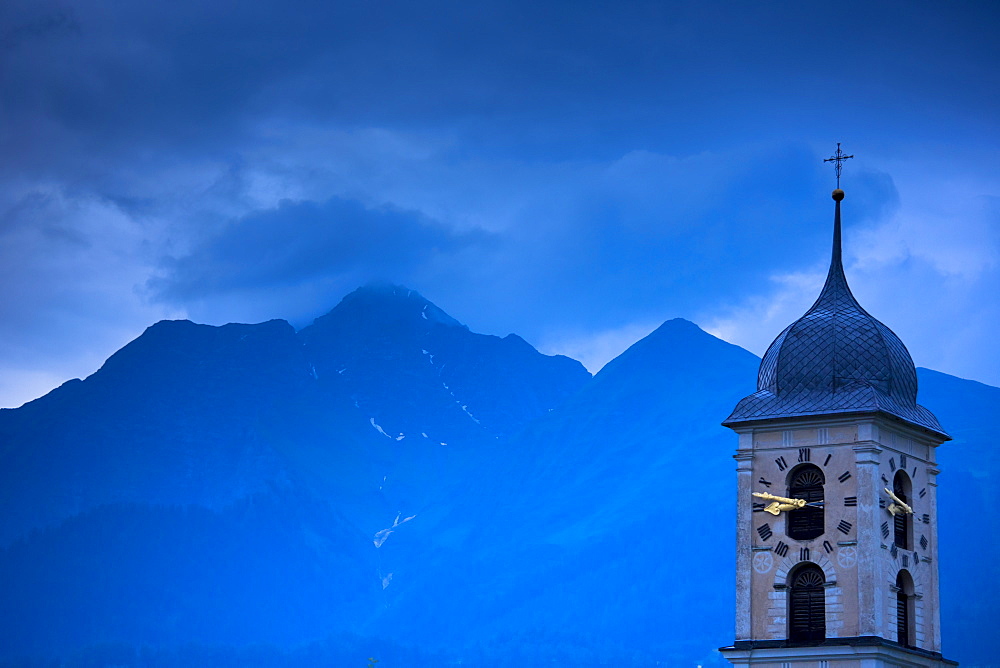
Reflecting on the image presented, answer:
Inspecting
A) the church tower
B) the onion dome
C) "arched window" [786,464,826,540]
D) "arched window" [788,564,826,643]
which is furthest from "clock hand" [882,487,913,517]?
"arched window" [788,564,826,643]

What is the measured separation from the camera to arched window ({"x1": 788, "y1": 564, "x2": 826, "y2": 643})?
53562mm

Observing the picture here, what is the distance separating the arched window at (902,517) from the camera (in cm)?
5519

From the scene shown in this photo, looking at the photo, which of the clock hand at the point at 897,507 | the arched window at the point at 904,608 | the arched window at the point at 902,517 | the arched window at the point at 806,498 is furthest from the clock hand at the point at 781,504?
the arched window at the point at 904,608

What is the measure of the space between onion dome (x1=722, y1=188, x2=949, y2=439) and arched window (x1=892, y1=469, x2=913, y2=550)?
5.76 ft

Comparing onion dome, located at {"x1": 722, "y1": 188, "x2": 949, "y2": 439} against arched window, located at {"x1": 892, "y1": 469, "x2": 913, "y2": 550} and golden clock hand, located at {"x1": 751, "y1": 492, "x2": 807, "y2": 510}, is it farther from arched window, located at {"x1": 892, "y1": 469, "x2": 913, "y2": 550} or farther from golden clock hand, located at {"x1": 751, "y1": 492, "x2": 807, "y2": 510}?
golden clock hand, located at {"x1": 751, "y1": 492, "x2": 807, "y2": 510}

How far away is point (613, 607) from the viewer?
7864 inches

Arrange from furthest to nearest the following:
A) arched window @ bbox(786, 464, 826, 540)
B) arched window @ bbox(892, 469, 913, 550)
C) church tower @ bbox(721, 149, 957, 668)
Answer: arched window @ bbox(892, 469, 913, 550), arched window @ bbox(786, 464, 826, 540), church tower @ bbox(721, 149, 957, 668)

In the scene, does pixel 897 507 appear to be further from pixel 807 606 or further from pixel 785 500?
pixel 807 606

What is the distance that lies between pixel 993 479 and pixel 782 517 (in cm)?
14131

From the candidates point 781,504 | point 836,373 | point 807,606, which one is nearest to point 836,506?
point 781,504

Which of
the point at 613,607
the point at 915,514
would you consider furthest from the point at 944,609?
the point at 915,514

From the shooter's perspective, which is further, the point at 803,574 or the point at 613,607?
the point at 613,607

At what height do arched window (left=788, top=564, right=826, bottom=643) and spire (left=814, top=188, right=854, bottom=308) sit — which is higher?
spire (left=814, top=188, right=854, bottom=308)

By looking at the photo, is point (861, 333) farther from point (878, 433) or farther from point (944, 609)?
point (944, 609)
